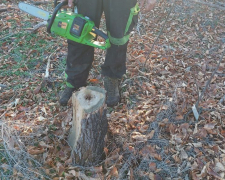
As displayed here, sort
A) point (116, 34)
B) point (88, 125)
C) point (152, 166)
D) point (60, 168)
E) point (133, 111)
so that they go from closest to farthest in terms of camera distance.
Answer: point (88, 125) < point (60, 168) < point (152, 166) < point (116, 34) < point (133, 111)

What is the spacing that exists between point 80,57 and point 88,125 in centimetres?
93

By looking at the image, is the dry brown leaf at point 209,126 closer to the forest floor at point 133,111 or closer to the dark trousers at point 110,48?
the forest floor at point 133,111

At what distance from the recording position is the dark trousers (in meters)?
2.34

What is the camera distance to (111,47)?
102 inches

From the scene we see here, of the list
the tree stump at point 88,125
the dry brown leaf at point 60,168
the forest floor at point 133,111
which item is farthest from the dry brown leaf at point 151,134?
the dry brown leaf at point 60,168

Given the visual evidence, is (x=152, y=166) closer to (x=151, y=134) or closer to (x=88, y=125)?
(x=151, y=134)

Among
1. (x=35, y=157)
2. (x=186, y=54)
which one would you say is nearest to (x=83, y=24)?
(x=35, y=157)

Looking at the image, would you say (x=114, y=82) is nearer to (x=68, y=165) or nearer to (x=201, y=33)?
(x=68, y=165)

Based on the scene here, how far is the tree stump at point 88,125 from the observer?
6.40ft

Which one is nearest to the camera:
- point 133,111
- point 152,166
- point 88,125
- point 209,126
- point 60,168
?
point 88,125

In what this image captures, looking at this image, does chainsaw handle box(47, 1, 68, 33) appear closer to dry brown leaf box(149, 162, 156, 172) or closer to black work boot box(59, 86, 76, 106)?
black work boot box(59, 86, 76, 106)

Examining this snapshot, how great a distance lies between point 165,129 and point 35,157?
1342 millimetres

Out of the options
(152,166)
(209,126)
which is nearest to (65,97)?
(152,166)

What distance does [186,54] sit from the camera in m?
4.01
